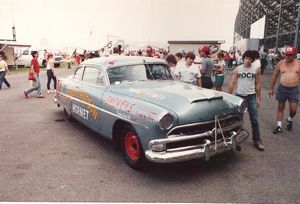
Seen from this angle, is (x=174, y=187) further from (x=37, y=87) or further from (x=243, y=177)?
(x=37, y=87)

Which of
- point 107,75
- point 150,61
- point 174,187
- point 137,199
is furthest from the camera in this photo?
point 150,61

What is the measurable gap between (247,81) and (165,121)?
2.29 meters

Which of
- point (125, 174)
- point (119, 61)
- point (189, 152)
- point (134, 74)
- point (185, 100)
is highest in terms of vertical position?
point (119, 61)

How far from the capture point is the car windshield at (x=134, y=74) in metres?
5.27

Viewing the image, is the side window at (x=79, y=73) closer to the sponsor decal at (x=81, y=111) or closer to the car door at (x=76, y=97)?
the car door at (x=76, y=97)

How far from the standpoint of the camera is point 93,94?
5262 mm

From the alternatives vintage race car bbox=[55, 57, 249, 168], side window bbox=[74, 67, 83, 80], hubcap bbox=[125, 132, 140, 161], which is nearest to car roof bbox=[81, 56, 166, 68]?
vintage race car bbox=[55, 57, 249, 168]

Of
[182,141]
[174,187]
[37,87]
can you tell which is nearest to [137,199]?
[174,187]

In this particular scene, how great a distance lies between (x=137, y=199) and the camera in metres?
3.50

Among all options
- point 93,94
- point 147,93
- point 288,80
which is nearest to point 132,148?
point 147,93

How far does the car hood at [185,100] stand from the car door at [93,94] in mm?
349

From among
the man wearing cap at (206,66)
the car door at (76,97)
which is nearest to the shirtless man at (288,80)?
the man wearing cap at (206,66)

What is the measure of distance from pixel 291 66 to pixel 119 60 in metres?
3.40

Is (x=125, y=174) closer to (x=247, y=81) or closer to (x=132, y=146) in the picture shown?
Result: (x=132, y=146)
